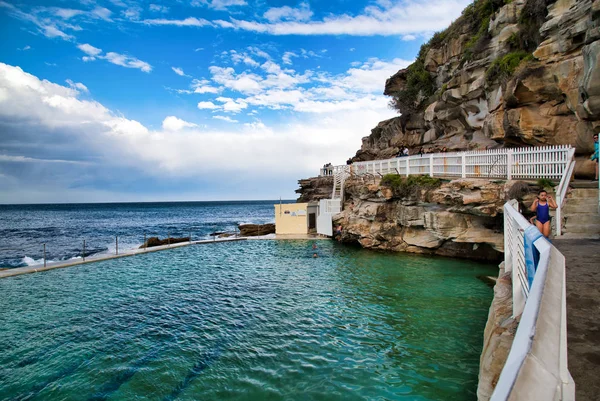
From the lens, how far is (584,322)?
10.7 feet

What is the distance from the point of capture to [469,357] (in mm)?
7656

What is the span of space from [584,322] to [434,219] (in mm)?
17392

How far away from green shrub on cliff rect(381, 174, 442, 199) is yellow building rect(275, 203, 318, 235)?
1089 cm

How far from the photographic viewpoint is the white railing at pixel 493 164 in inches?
545

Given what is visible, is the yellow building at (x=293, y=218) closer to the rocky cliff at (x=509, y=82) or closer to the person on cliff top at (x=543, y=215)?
the rocky cliff at (x=509, y=82)

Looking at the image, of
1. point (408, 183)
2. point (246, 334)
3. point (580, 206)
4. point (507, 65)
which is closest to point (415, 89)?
point (507, 65)

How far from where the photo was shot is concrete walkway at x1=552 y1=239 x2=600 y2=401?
237cm

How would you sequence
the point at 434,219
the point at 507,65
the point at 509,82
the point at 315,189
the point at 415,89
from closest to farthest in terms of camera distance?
the point at 509,82, the point at 434,219, the point at 507,65, the point at 315,189, the point at 415,89

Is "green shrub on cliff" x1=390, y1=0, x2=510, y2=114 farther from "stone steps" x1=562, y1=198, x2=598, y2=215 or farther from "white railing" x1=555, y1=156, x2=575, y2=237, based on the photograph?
"stone steps" x1=562, y1=198, x2=598, y2=215

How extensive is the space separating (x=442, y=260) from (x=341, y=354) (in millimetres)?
13176

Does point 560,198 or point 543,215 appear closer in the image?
point 543,215

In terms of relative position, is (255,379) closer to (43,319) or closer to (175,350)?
(175,350)

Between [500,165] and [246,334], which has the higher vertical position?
[500,165]

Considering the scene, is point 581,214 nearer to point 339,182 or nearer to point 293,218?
point 339,182
